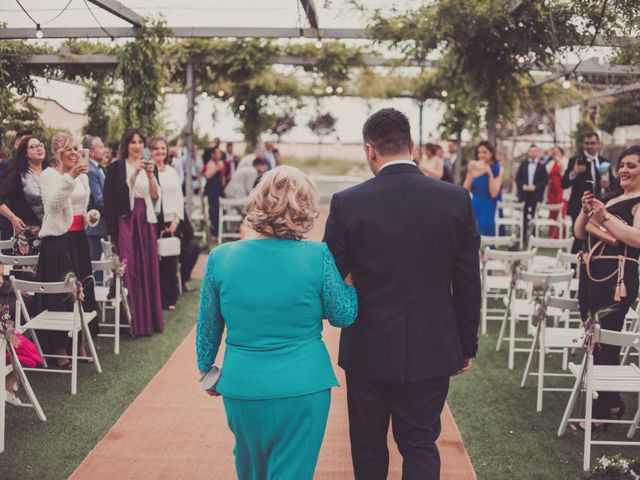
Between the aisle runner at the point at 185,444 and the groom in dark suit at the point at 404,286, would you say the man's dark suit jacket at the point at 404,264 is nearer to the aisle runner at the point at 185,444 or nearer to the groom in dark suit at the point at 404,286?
the groom in dark suit at the point at 404,286

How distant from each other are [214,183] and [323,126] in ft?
55.2

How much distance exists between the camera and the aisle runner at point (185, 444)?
369 centimetres

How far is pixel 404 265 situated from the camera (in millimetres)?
2535

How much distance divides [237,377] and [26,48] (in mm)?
5181

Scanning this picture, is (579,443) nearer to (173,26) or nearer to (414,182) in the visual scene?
(414,182)

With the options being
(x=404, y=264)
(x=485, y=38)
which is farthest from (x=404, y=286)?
(x=485, y=38)

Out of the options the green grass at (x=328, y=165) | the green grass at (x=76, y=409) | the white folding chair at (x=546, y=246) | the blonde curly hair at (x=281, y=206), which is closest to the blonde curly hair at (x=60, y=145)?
the green grass at (x=76, y=409)

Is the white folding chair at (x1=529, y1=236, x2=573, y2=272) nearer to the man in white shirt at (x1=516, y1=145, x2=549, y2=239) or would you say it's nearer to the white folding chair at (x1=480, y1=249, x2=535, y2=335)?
the white folding chair at (x1=480, y1=249, x2=535, y2=335)

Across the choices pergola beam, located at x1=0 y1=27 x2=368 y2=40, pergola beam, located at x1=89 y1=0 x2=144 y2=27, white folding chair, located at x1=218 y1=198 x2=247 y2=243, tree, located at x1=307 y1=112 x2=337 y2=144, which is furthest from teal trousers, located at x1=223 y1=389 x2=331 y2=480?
tree, located at x1=307 y1=112 x2=337 y2=144

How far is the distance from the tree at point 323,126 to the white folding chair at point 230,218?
47.7 ft

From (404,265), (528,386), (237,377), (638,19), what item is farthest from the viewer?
(528,386)

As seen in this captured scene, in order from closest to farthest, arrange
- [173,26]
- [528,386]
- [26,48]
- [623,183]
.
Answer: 1. [623,183]
2. [528,386]
3. [26,48]
4. [173,26]

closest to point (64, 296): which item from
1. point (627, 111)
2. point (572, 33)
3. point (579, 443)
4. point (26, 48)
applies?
point (26, 48)

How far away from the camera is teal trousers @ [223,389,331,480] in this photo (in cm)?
236
